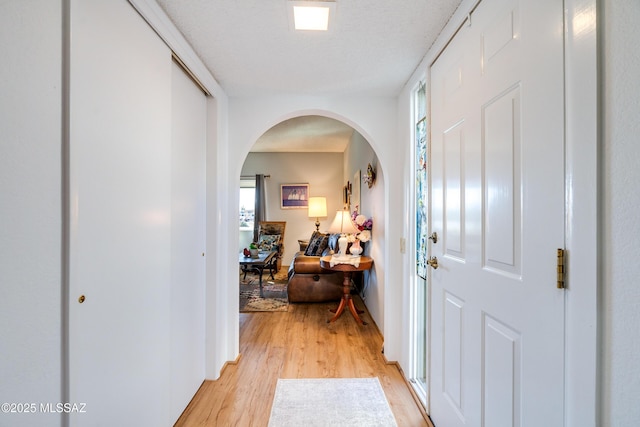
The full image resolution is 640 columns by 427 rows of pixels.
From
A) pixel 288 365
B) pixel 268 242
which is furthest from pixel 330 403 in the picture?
pixel 268 242

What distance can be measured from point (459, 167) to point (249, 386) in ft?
6.55

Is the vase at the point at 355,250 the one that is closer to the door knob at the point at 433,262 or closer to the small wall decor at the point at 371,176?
the small wall decor at the point at 371,176

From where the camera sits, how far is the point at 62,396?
32.7 inches

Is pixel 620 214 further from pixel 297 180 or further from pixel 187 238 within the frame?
pixel 297 180

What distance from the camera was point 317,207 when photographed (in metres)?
5.92

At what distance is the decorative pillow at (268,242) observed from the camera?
5.51 metres

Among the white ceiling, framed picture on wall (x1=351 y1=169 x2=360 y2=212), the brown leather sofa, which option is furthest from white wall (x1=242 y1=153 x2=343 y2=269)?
the white ceiling

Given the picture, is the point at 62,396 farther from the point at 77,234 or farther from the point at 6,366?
the point at 77,234

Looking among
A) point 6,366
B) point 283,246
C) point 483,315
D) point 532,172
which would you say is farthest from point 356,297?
point 6,366

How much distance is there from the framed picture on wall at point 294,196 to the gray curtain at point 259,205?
0.41 metres

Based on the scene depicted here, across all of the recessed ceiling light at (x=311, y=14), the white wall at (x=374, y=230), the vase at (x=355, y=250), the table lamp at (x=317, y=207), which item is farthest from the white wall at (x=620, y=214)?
the table lamp at (x=317, y=207)

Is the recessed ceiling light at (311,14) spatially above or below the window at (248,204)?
above

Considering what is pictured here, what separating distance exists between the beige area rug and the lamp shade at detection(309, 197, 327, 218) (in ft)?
13.4

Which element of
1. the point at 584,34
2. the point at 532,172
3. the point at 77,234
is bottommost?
the point at 77,234
